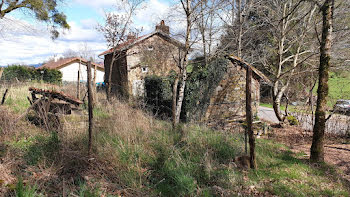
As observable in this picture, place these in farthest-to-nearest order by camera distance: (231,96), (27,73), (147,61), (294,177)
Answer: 1. (27,73)
2. (147,61)
3. (231,96)
4. (294,177)

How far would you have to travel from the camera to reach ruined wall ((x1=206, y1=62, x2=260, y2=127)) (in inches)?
405

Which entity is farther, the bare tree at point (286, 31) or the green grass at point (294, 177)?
the bare tree at point (286, 31)

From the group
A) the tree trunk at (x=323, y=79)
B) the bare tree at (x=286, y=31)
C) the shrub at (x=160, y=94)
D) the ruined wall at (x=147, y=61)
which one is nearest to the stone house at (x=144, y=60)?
the ruined wall at (x=147, y=61)

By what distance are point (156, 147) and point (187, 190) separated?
1713 millimetres

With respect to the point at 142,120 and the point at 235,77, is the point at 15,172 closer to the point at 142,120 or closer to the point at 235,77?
the point at 142,120

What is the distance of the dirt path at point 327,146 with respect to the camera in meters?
5.40

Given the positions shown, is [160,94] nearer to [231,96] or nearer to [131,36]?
[231,96]

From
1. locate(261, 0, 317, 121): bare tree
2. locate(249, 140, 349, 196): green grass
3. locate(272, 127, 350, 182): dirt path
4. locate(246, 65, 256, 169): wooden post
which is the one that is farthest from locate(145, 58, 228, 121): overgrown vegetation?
locate(246, 65, 256, 169): wooden post

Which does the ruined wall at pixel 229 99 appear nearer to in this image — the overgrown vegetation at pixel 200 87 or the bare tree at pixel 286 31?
the overgrown vegetation at pixel 200 87

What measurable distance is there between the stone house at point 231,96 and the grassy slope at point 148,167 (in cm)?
449

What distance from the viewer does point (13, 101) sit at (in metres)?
10.4

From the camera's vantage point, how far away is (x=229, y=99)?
10.5 m

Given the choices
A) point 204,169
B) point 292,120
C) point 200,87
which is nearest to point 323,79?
point 204,169

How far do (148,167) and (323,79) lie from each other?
15.6ft
